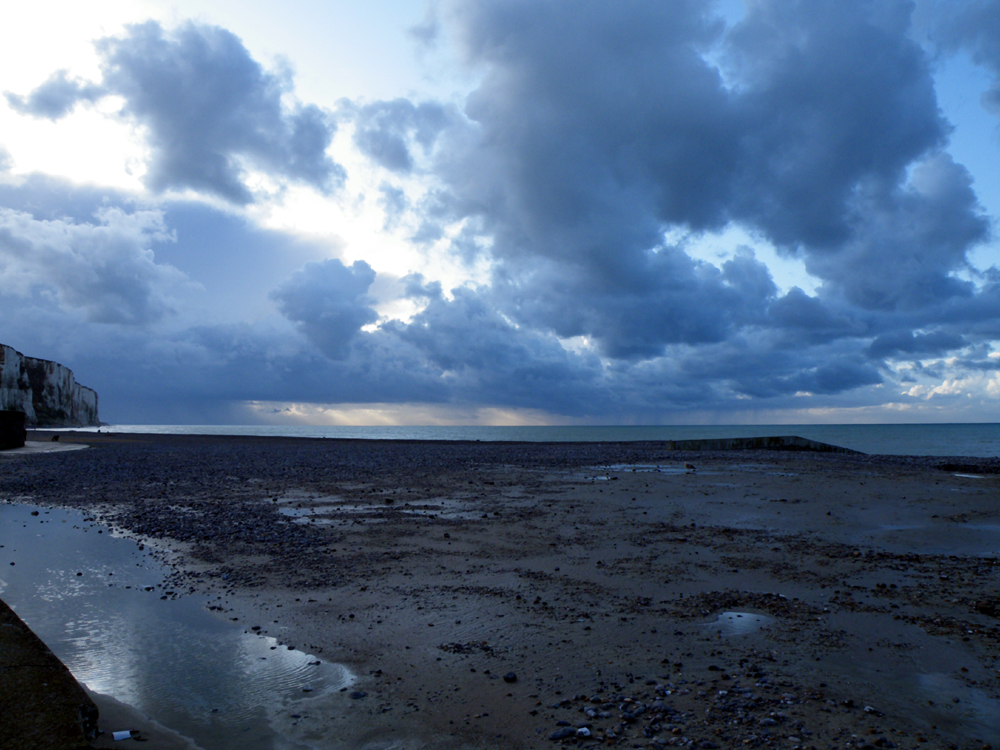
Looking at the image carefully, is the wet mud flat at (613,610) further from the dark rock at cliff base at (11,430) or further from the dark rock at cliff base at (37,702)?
the dark rock at cliff base at (11,430)

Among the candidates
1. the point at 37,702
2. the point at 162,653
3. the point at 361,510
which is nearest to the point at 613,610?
the point at 162,653

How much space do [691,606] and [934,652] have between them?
8.77ft

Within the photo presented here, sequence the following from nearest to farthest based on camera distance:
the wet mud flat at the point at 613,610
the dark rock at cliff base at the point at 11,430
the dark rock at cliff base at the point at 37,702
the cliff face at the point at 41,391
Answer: the dark rock at cliff base at the point at 37,702 < the wet mud flat at the point at 613,610 < the dark rock at cliff base at the point at 11,430 < the cliff face at the point at 41,391

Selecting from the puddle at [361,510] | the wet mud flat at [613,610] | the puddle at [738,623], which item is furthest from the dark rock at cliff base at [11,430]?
the puddle at [738,623]

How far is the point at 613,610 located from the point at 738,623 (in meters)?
1.57

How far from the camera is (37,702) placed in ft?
13.2

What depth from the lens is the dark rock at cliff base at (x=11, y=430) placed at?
38.0m

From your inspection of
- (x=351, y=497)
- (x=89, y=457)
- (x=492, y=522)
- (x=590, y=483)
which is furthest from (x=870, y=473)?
(x=89, y=457)

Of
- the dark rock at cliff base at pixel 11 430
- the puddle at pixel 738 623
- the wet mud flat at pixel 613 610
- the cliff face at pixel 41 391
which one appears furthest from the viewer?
the cliff face at pixel 41 391

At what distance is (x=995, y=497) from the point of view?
18.7 meters

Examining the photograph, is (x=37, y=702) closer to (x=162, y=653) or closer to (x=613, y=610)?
(x=162, y=653)

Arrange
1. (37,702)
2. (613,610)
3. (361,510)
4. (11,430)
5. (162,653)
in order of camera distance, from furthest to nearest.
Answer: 1. (11,430)
2. (361,510)
3. (613,610)
4. (162,653)
5. (37,702)

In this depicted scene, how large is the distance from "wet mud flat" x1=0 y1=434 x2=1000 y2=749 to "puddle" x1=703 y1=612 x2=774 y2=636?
0.04 metres

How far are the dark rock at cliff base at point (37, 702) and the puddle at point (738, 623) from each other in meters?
6.34
